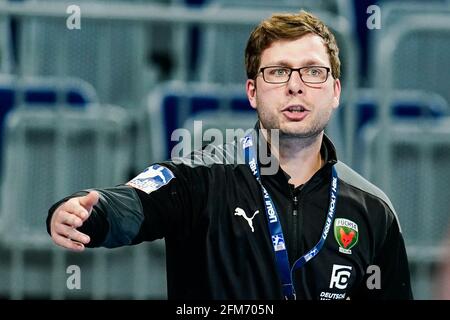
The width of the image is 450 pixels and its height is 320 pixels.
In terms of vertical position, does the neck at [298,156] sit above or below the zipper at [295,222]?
above

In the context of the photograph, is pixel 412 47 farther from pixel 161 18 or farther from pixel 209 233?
pixel 209 233

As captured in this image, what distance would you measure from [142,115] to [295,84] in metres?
2.58

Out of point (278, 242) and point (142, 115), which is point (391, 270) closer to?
point (278, 242)

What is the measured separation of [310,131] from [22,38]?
9.27 ft

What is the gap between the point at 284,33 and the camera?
12.9 ft

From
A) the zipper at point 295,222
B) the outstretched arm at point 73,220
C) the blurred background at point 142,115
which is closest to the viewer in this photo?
the outstretched arm at point 73,220

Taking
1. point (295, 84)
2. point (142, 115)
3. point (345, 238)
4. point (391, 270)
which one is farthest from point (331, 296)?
point (142, 115)

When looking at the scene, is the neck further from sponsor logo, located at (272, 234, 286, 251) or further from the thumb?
the thumb

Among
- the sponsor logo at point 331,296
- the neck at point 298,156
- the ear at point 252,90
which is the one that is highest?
the ear at point 252,90

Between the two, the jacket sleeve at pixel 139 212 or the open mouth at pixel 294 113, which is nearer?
the jacket sleeve at pixel 139 212

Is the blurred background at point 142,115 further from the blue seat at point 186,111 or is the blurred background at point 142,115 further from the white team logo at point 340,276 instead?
the white team logo at point 340,276

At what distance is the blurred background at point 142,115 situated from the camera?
6047 millimetres

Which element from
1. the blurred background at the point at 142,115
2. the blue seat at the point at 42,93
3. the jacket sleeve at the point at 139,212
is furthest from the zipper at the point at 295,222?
the blue seat at the point at 42,93

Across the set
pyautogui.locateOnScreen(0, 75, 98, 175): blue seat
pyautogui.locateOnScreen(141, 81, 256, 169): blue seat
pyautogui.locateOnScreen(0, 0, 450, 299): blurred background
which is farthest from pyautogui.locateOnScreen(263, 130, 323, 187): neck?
pyautogui.locateOnScreen(0, 75, 98, 175): blue seat
